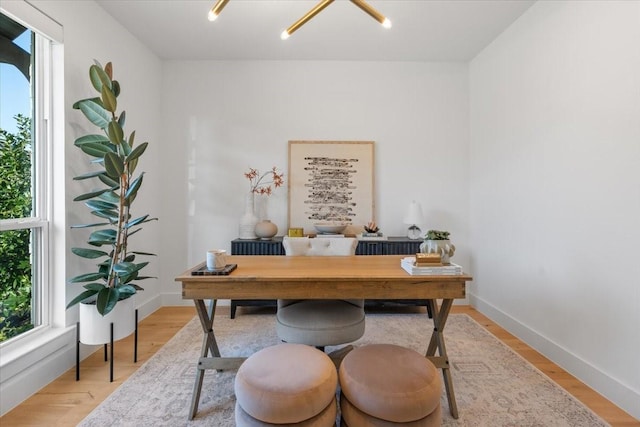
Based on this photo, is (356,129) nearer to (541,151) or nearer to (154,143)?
(541,151)

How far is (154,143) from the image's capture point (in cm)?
343

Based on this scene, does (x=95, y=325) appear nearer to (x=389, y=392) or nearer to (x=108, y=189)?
(x=108, y=189)

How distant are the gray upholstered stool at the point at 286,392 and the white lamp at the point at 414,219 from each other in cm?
229

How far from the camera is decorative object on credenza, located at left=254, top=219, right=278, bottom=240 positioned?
327cm

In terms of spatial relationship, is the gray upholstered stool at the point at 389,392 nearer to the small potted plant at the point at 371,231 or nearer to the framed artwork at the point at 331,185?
the small potted plant at the point at 371,231

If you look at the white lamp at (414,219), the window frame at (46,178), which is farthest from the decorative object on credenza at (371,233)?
the window frame at (46,178)

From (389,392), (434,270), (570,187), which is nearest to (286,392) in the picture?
(389,392)

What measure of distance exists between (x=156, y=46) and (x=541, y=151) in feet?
12.7

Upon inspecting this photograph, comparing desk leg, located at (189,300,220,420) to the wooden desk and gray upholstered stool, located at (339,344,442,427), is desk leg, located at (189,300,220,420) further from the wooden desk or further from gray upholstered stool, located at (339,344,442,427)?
gray upholstered stool, located at (339,344,442,427)

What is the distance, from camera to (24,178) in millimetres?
2020

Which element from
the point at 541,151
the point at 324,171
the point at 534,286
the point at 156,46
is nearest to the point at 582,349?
the point at 534,286

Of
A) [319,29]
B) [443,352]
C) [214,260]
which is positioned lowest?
[443,352]

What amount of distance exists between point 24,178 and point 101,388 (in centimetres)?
148

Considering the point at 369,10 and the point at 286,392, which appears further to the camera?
the point at 369,10
